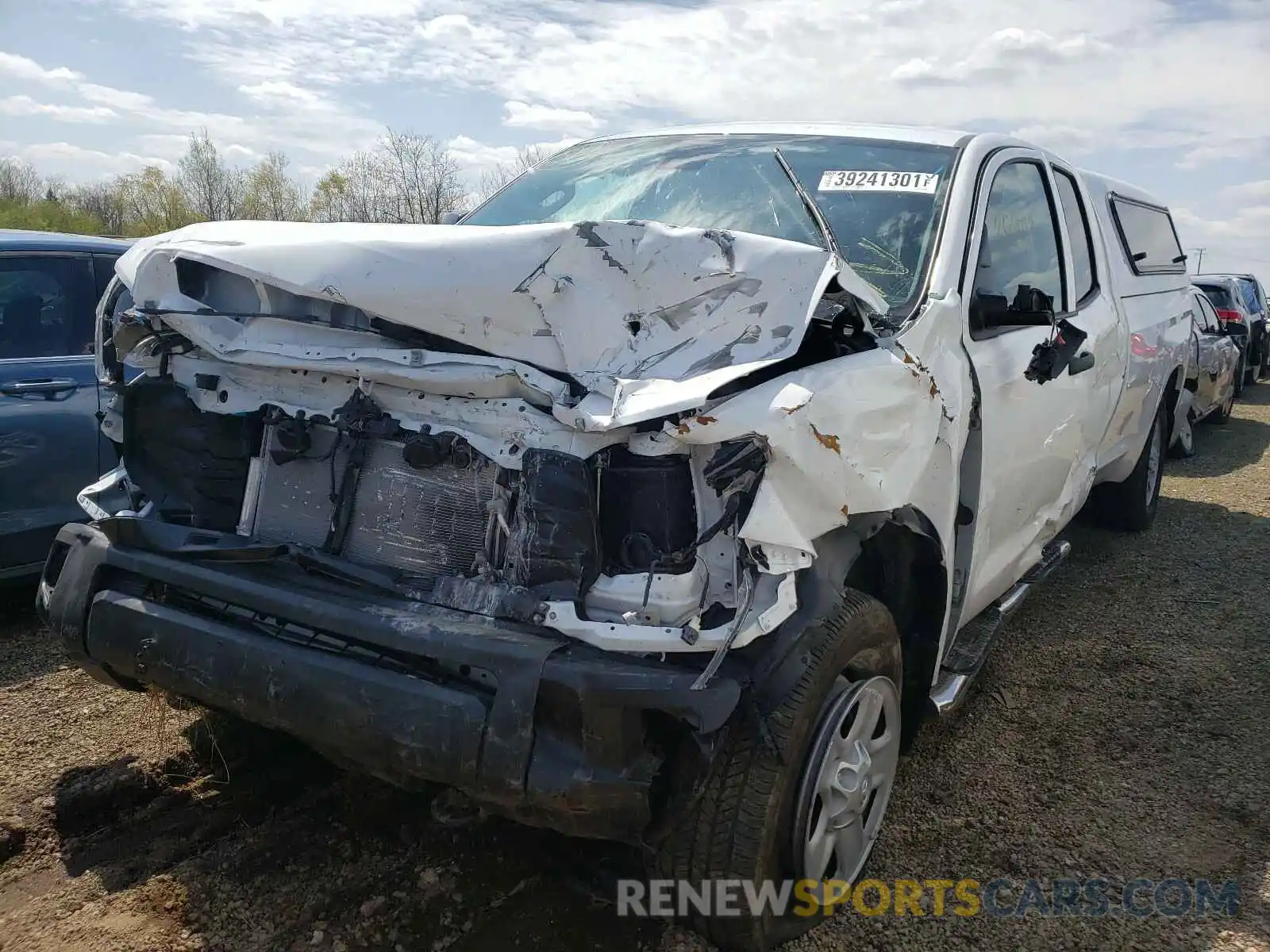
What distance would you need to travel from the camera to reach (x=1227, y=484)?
8.00 metres

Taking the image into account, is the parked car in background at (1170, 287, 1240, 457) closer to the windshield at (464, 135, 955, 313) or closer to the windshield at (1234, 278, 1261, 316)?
the windshield at (1234, 278, 1261, 316)

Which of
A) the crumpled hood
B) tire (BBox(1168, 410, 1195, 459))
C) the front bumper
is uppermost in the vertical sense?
the crumpled hood

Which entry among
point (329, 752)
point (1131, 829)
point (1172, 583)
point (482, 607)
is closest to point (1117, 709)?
point (1131, 829)

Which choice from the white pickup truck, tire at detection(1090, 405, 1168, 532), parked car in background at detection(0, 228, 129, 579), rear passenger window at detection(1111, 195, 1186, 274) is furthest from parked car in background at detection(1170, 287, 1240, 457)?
parked car in background at detection(0, 228, 129, 579)

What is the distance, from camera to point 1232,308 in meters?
13.7

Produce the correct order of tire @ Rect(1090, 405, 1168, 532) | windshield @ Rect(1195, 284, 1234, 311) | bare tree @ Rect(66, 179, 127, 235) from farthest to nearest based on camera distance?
bare tree @ Rect(66, 179, 127, 235) → windshield @ Rect(1195, 284, 1234, 311) → tire @ Rect(1090, 405, 1168, 532)

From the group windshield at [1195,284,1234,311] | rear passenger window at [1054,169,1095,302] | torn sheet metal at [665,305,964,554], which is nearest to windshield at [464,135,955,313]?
torn sheet metal at [665,305,964,554]

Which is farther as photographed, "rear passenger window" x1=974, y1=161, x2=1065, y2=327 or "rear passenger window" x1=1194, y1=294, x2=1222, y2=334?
"rear passenger window" x1=1194, y1=294, x2=1222, y2=334

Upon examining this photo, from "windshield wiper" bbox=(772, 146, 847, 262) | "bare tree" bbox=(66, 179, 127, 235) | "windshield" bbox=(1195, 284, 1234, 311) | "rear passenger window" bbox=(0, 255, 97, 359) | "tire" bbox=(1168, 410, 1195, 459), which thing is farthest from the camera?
"bare tree" bbox=(66, 179, 127, 235)

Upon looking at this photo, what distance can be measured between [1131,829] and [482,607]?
2211 millimetres

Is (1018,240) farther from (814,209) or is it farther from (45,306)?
(45,306)

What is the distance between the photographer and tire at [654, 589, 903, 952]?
2.08 metres

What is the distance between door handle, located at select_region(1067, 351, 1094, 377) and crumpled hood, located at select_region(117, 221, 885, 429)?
1.36 metres

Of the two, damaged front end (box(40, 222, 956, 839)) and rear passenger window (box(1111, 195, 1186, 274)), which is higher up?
rear passenger window (box(1111, 195, 1186, 274))
